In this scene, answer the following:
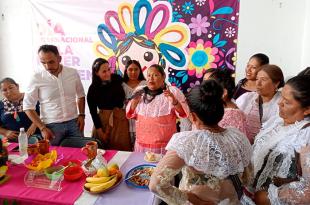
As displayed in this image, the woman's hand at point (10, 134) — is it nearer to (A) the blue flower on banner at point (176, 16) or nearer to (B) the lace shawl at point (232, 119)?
(B) the lace shawl at point (232, 119)

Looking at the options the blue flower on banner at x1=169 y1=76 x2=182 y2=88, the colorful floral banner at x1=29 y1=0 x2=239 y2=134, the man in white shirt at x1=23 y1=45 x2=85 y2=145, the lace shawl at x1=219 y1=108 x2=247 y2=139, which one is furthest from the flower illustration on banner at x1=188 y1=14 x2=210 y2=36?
the lace shawl at x1=219 y1=108 x2=247 y2=139

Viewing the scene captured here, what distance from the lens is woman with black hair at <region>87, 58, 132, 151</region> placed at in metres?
2.51

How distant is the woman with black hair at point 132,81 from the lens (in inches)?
101

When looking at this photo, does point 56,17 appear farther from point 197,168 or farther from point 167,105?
point 197,168

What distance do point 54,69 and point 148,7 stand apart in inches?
53.4

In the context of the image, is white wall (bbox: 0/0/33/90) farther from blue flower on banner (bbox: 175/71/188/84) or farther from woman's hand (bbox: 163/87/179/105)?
woman's hand (bbox: 163/87/179/105)

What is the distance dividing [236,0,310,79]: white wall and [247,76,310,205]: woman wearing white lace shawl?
5.94 feet

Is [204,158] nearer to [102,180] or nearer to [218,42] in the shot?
[102,180]

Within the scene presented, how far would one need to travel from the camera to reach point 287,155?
1.21m

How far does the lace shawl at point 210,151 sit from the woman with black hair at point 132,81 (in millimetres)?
1446

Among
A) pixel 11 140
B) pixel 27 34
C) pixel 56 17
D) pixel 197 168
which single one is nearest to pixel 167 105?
pixel 197 168

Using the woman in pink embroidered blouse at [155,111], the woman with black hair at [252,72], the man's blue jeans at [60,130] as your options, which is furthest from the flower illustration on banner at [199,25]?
the man's blue jeans at [60,130]

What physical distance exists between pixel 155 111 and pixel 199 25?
4.59 ft

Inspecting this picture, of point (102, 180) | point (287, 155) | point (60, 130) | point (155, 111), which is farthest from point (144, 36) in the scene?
point (287, 155)
